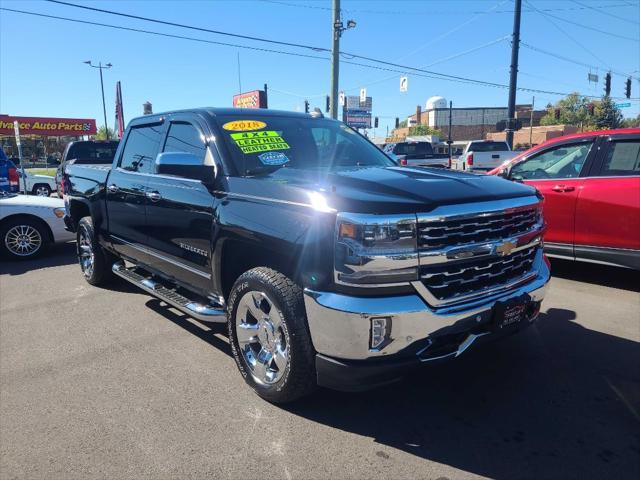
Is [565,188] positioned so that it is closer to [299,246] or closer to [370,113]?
[299,246]

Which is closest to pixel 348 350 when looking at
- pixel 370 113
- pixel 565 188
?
pixel 565 188

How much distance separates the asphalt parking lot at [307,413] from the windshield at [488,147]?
14.2 metres

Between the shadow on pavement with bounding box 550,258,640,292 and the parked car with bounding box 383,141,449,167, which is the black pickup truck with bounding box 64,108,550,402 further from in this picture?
the parked car with bounding box 383,141,449,167

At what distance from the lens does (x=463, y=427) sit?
9.59 feet

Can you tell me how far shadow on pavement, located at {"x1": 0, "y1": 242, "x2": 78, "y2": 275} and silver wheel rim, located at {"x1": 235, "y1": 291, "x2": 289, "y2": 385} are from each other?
537 cm

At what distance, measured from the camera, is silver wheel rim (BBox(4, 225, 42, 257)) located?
7.76 meters

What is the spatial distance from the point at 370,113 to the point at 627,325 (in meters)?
30.3

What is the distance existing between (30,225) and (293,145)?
19.8 feet

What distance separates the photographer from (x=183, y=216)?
3.85 m

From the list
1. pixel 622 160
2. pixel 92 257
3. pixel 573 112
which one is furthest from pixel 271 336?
pixel 573 112

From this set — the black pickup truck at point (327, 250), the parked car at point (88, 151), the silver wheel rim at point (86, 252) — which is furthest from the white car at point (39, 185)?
the black pickup truck at point (327, 250)

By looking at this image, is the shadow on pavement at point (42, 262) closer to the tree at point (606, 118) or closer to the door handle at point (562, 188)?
the door handle at point (562, 188)

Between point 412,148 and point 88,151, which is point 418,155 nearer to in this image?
point 412,148

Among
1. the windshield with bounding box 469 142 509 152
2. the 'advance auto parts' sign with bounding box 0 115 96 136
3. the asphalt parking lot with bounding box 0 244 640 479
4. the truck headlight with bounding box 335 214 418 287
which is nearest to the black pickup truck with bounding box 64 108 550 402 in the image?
the truck headlight with bounding box 335 214 418 287
